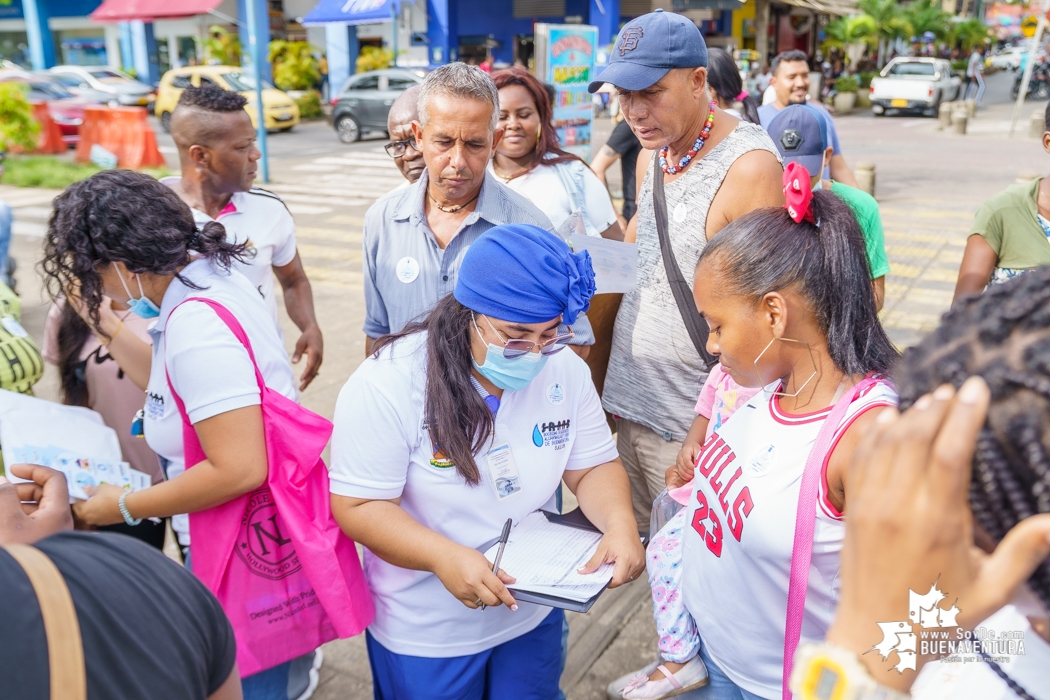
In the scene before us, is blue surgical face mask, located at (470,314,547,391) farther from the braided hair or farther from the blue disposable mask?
the braided hair

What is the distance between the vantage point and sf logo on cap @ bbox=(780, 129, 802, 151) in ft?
13.6

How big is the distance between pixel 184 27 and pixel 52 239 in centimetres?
3340

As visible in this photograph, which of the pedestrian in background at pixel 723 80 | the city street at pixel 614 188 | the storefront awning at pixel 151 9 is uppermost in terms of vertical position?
the storefront awning at pixel 151 9

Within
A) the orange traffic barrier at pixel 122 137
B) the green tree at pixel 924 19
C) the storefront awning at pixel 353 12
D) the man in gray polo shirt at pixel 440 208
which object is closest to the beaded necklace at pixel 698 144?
the man in gray polo shirt at pixel 440 208

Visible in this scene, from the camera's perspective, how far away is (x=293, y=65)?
86.4 ft

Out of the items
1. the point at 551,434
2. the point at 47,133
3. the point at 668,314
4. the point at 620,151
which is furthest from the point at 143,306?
the point at 47,133

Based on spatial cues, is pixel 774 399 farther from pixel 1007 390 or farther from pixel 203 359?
pixel 203 359

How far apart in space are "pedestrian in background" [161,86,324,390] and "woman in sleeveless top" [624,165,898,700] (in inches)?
83.5

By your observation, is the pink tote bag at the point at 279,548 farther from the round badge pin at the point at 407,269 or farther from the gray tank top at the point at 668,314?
the gray tank top at the point at 668,314

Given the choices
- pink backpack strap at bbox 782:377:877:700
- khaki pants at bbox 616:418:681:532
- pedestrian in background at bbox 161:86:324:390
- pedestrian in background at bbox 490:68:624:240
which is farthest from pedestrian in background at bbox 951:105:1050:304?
pedestrian in background at bbox 161:86:324:390

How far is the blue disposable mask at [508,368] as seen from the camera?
2.00 metres

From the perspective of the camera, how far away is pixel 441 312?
6.81 ft

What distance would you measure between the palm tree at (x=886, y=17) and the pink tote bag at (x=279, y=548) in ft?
116

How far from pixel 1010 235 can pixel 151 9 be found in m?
25.8
